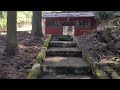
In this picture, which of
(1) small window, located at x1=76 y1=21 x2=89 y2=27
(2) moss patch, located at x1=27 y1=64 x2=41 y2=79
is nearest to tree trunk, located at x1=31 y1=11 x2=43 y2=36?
(2) moss patch, located at x1=27 y1=64 x2=41 y2=79

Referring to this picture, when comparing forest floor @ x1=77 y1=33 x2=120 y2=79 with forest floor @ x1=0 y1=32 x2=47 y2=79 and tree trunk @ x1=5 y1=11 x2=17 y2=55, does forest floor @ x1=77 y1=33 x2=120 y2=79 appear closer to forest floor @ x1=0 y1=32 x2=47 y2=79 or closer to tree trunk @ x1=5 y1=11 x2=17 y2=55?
forest floor @ x1=0 y1=32 x2=47 y2=79

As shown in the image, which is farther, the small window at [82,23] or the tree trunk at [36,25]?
the small window at [82,23]

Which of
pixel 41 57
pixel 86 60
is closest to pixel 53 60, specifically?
pixel 41 57

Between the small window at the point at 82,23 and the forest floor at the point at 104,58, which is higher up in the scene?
the small window at the point at 82,23

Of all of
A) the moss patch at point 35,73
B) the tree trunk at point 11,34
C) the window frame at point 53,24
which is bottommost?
the moss patch at point 35,73

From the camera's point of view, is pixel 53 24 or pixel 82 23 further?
pixel 53 24

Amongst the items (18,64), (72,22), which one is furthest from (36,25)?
(72,22)

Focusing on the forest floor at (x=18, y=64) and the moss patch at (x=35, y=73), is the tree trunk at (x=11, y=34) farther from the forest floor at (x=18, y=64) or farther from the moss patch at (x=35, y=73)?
the moss patch at (x=35, y=73)

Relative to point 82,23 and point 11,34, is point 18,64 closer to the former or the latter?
point 11,34

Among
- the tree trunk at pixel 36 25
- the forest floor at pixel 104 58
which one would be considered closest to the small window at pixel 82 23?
the tree trunk at pixel 36 25

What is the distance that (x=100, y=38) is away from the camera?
14320mm

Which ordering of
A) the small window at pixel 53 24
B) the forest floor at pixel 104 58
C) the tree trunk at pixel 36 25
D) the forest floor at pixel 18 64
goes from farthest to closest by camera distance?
1. the small window at pixel 53 24
2. the tree trunk at pixel 36 25
3. the forest floor at pixel 104 58
4. the forest floor at pixel 18 64
